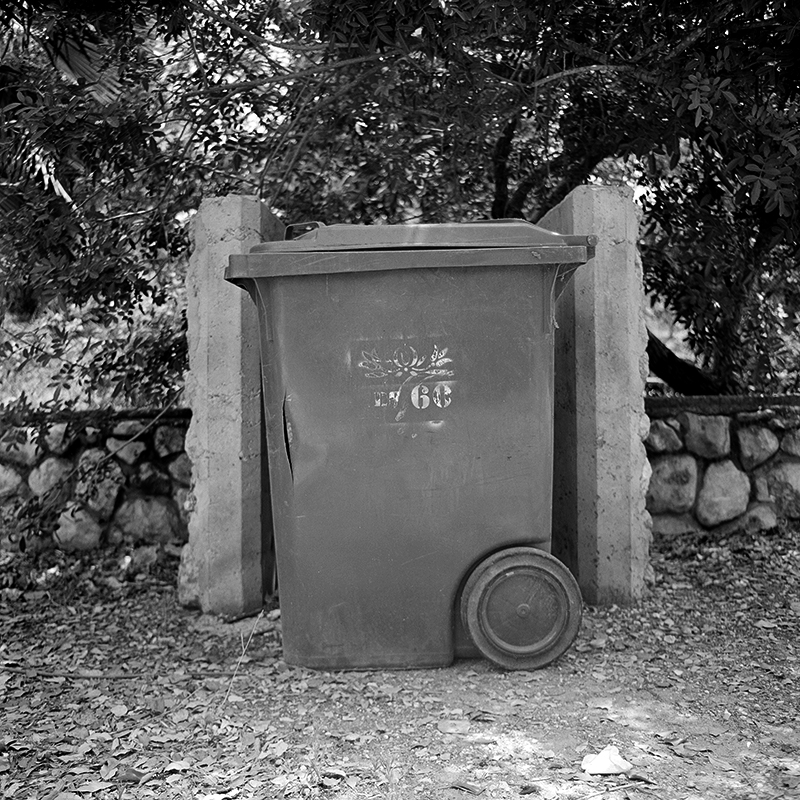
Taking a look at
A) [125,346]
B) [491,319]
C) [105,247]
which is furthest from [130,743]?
[125,346]

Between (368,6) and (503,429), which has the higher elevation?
(368,6)

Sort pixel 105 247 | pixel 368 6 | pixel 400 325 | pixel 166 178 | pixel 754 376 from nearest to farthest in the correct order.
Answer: pixel 400 325, pixel 368 6, pixel 105 247, pixel 166 178, pixel 754 376

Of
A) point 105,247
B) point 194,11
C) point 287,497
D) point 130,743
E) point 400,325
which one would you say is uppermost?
point 194,11

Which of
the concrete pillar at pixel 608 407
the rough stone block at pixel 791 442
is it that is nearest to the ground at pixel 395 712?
the concrete pillar at pixel 608 407

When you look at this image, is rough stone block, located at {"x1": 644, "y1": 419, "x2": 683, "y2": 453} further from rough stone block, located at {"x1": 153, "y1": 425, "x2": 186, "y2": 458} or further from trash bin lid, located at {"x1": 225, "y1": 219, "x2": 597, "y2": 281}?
rough stone block, located at {"x1": 153, "y1": 425, "x2": 186, "y2": 458}

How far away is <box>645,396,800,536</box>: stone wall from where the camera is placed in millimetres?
5469

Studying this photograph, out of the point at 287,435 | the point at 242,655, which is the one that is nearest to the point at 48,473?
the point at 242,655

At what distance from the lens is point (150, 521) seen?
17.6 feet

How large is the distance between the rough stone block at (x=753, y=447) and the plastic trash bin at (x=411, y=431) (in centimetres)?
263

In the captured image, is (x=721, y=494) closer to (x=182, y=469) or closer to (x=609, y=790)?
(x=182, y=469)

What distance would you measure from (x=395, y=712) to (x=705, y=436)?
123 inches

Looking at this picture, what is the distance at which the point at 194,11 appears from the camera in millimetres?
4836

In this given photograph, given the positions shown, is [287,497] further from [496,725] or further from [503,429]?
[496,725]

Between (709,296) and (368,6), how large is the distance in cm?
274
